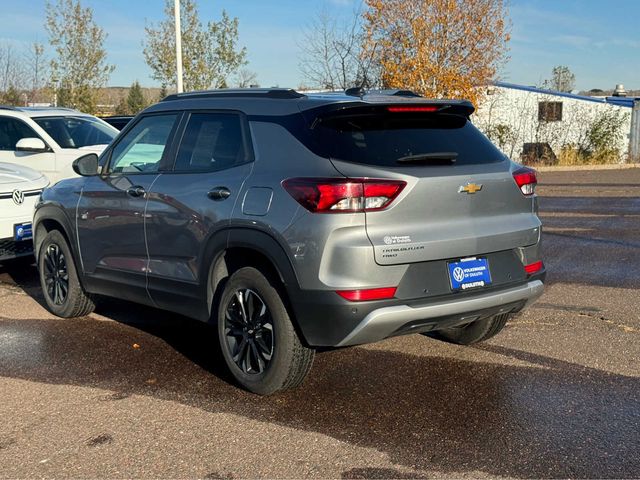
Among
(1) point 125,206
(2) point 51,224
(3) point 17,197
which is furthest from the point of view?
(3) point 17,197

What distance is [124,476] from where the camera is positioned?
384 cm

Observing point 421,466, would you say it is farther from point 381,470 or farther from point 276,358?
point 276,358

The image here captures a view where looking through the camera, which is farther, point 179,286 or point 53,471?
point 179,286

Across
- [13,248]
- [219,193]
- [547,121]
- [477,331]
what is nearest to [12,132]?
[13,248]

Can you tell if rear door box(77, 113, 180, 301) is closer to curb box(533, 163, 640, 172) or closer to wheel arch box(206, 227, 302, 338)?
wheel arch box(206, 227, 302, 338)

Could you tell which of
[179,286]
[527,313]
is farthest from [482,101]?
[179,286]

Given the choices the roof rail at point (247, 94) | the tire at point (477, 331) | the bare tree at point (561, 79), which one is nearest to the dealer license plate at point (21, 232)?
the roof rail at point (247, 94)

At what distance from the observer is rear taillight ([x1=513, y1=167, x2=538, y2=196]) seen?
506 centimetres

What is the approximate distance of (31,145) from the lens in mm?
11078

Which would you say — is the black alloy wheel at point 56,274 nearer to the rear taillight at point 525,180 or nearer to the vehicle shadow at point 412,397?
the vehicle shadow at point 412,397

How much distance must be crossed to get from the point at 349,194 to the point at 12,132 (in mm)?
9036

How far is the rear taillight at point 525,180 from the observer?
16.6ft

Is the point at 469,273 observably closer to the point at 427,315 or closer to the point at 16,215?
the point at 427,315

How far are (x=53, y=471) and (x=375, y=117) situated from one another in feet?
8.63
